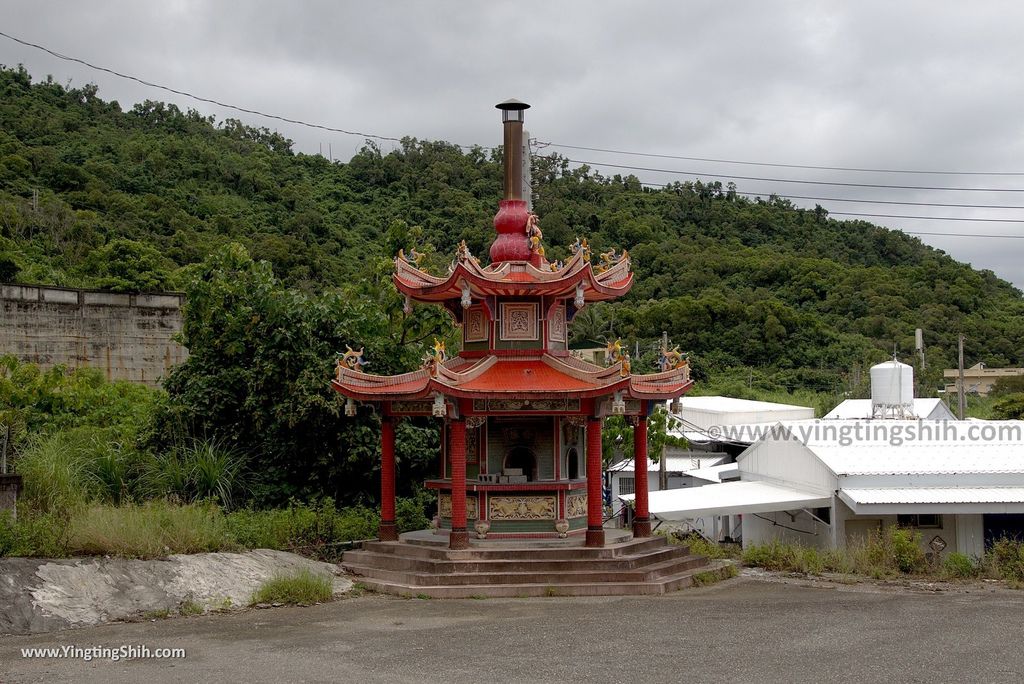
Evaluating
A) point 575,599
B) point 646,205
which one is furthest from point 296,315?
point 646,205

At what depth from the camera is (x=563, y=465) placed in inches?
821

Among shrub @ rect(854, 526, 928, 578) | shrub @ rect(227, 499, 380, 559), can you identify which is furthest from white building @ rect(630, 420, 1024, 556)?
shrub @ rect(227, 499, 380, 559)

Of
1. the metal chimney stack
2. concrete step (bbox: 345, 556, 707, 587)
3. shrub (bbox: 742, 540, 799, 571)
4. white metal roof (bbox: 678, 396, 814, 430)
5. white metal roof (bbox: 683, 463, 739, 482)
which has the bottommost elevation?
shrub (bbox: 742, 540, 799, 571)

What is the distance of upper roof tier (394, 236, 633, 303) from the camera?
784 inches

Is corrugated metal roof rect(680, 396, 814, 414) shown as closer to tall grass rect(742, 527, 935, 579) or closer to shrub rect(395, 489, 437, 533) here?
tall grass rect(742, 527, 935, 579)

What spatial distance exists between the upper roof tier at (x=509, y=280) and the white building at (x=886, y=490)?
19.0ft

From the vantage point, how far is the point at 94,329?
3738 centimetres

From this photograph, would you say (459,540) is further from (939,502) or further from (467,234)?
(467,234)

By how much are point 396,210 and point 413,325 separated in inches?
1723

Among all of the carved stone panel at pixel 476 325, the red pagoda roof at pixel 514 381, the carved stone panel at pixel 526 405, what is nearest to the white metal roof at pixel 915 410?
the red pagoda roof at pixel 514 381

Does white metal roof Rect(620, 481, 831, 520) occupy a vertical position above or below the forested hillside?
below

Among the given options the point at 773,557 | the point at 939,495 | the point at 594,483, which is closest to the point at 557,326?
the point at 594,483

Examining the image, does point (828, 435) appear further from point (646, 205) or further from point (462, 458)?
point (646, 205)

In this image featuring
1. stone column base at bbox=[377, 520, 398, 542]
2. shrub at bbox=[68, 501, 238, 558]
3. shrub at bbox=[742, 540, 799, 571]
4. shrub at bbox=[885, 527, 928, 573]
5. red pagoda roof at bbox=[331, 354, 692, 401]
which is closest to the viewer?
shrub at bbox=[68, 501, 238, 558]
